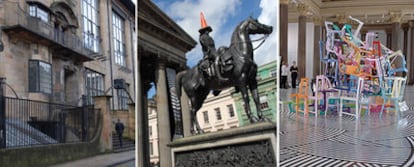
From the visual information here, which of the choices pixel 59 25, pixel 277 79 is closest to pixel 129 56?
pixel 59 25

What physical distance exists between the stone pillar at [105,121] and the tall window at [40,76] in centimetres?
33

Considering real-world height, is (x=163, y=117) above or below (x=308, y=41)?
below

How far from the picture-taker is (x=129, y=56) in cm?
242

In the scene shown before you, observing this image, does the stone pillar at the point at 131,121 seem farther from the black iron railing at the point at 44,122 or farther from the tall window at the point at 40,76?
the tall window at the point at 40,76

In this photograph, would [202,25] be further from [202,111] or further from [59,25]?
[59,25]

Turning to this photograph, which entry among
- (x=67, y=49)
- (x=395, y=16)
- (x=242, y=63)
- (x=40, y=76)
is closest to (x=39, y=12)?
(x=67, y=49)

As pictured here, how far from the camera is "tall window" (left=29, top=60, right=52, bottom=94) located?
216cm

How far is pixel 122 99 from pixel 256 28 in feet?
3.52

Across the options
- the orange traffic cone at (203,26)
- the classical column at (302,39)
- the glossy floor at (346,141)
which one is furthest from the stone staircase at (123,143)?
the classical column at (302,39)

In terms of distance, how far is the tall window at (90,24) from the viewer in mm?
2414

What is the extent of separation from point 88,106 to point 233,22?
3.81 ft

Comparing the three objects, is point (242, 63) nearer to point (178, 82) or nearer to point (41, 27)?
point (178, 82)

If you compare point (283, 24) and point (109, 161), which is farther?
point (283, 24)

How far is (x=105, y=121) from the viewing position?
2.47m
